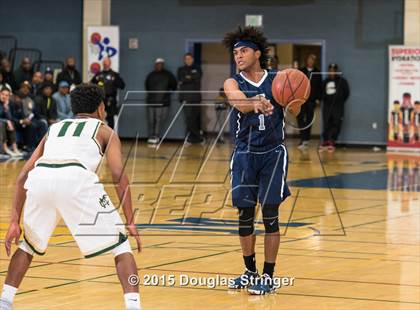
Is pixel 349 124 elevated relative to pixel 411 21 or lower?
lower

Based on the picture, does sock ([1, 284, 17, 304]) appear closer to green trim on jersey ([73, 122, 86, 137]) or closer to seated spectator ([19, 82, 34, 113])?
green trim on jersey ([73, 122, 86, 137])

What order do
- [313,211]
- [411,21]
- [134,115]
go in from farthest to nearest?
1. [134,115]
2. [411,21]
3. [313,211]

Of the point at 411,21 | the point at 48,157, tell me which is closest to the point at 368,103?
the point at 411,21

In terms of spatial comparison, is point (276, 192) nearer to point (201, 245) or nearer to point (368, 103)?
point (201, 245)

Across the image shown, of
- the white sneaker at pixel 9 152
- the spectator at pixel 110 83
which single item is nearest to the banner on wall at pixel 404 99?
the spectator at pixel 110 83

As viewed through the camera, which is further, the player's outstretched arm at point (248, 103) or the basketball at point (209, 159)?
the player's outstretched arm at point (248, 103)

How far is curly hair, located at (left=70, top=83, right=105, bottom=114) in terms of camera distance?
6.81 m

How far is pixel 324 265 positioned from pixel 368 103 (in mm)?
20122

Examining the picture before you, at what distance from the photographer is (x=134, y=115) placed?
31.2m

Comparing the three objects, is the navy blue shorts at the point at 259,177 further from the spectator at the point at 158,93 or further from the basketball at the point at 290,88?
the spectator at the point at 158,93

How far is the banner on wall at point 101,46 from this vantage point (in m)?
28.9

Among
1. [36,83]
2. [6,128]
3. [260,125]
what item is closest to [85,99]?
[260,125]

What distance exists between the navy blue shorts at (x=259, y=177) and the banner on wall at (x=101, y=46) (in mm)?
20984

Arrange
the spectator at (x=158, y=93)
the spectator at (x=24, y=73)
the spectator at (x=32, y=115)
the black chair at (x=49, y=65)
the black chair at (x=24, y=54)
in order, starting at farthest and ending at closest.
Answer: the black chair at (x=24, y=54), the black chair at (x=49, y=65), the spectator at (x=158, y=93), the spectator at (x=24, y=73), the spectator at (x=32, y=115)
